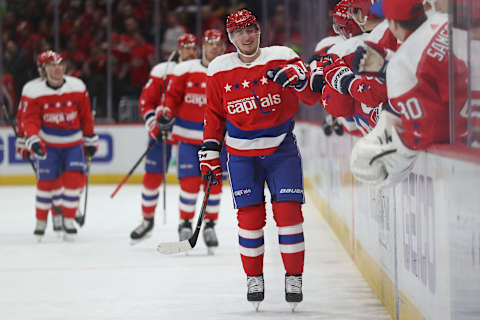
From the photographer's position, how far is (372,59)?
2.93m

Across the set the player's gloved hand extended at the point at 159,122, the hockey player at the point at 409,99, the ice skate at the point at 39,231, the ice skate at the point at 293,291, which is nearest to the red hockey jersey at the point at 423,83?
the hockey player at the point at 409,99

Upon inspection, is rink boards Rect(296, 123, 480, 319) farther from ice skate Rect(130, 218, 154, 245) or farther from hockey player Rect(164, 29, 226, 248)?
ice skate Rect(130, 218, 154, 245)

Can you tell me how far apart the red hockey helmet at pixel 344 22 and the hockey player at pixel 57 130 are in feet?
9.23

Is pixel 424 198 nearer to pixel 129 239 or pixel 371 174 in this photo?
pixel 371 174

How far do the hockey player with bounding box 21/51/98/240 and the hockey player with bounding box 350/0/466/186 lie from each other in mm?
4089

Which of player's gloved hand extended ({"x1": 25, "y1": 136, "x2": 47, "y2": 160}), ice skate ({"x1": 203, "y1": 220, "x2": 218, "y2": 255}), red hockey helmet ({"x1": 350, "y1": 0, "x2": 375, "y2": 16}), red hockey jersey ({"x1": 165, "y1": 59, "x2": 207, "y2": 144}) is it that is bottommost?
ice skate ({"x1": 203, "y1": 220, "x2": 218, "y2": 255})

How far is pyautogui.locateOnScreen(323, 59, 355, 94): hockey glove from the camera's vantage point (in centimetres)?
345

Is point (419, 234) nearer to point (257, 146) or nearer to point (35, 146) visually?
point (257, 146)

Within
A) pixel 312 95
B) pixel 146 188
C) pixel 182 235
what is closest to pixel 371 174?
pixel 312 95

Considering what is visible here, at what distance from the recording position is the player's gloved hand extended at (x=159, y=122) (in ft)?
19.6

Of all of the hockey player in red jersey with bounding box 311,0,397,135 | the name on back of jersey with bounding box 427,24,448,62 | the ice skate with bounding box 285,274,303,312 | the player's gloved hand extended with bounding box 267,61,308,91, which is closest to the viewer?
the name on back of jersey with bounding box 427,24,448,62

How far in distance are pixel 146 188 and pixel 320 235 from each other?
129cm

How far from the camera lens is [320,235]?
6.58 meters

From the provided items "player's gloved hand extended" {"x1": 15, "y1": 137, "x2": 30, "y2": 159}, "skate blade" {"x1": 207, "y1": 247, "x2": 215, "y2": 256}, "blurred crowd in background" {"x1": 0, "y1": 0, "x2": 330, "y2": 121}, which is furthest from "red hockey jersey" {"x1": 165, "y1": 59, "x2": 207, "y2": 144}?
"blurred crowd in background" {"x1": 0, "y1": 0, "x2": 330, "y2": 121}
